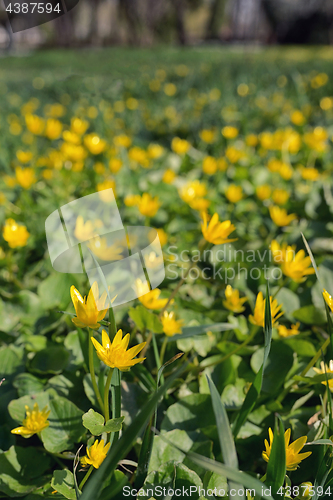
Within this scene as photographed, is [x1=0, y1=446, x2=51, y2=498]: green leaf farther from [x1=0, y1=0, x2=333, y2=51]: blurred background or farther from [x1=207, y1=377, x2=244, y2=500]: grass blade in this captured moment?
[x1=0, y1=0, x2=333, y2=51]: blurred background

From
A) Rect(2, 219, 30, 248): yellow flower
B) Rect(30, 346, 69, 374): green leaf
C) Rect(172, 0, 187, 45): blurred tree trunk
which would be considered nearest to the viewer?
Rect(30, 346, 69, 374): green leaf

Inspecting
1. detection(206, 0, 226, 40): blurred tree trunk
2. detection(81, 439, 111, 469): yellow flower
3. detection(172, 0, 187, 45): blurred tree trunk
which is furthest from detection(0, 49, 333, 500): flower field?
detection(206, 0, 226, 40): blurred tree trunk

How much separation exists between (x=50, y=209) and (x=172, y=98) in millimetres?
2998

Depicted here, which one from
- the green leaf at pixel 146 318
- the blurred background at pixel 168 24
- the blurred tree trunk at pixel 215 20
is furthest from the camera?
the blurred tree trunk at pixel 215 20

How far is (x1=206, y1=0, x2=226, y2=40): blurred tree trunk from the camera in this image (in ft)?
78.7

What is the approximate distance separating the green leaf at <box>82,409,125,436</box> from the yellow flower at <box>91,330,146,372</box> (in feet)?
0.37

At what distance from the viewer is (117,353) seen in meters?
0.75

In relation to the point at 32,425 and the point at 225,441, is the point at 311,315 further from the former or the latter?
the point at 32,425

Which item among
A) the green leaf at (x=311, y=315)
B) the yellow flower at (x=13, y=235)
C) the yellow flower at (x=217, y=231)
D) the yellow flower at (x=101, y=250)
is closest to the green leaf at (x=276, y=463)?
the yellow flower at (x=217, y=231)

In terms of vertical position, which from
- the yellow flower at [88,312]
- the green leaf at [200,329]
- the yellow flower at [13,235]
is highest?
the yellow flower at [88,312]

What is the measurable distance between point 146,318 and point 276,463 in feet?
1.47

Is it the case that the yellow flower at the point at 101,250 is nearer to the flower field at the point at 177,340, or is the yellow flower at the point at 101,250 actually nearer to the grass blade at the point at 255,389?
the flower field at the point at 177,340

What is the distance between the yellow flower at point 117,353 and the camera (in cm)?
73

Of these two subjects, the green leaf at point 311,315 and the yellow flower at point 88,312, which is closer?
the yellow flower at point 88,312
